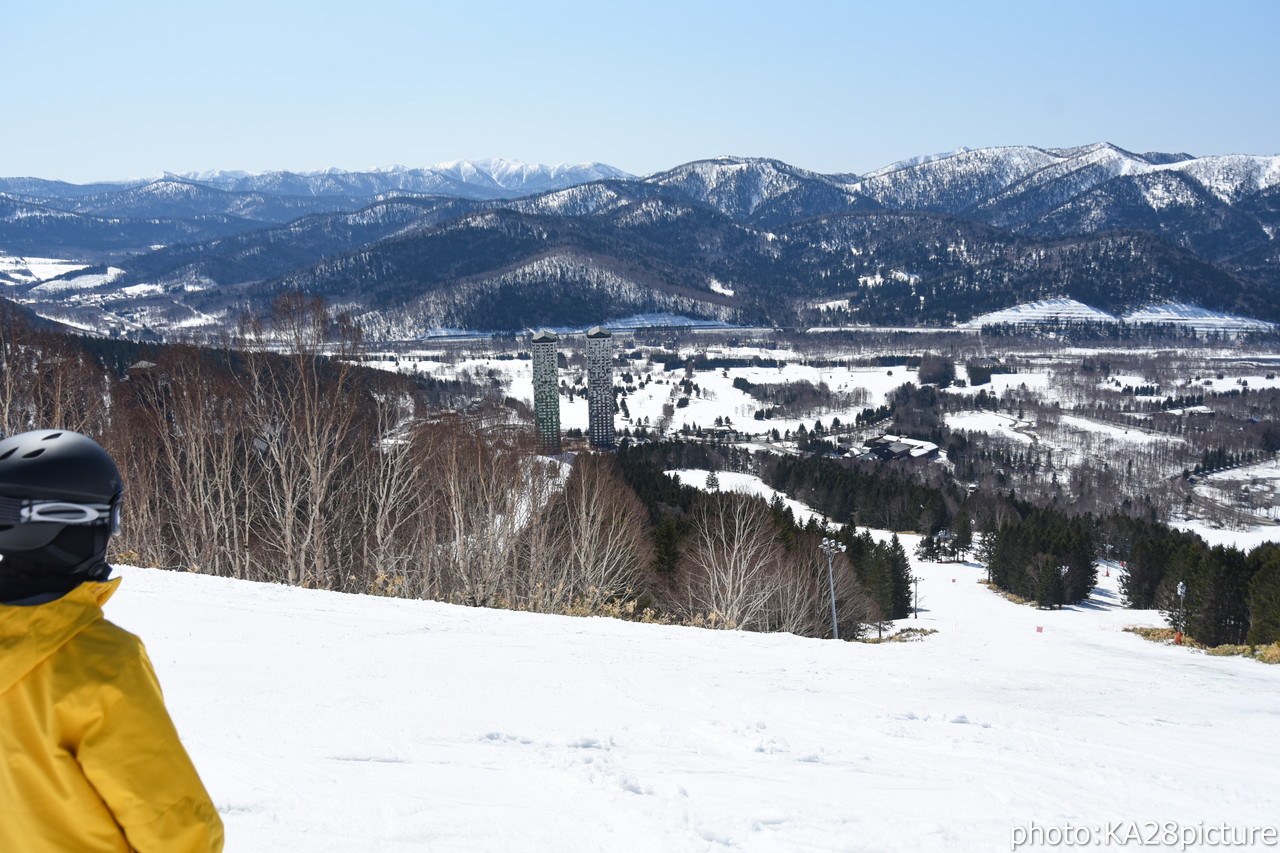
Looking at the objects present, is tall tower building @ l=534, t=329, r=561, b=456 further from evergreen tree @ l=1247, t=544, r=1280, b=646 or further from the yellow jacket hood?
the yellow jacket hood

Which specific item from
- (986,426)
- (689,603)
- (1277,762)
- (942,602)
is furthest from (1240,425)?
(1277,762)

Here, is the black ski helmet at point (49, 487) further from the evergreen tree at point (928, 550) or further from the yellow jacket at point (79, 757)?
the evergreen tree at point (928, 550)

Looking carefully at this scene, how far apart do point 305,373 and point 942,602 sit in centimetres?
3774

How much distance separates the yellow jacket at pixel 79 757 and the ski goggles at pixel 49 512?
19cm

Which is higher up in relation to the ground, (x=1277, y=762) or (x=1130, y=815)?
(x=1130, y=815)

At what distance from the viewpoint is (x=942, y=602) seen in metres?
43.4

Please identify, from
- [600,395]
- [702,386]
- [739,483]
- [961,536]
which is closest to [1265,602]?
[961,536]

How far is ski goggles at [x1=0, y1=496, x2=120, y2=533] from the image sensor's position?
1623 mm

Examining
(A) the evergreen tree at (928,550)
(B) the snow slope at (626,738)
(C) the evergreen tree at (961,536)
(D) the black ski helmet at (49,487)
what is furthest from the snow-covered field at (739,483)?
(D) the black ski helmet at (49,487)

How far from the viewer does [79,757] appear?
5.07 ft

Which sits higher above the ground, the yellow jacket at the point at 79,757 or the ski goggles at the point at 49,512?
the ski goggles at the point at 49,512

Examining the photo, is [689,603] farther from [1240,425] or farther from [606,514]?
[1240,425]

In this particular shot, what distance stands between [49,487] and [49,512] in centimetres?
6

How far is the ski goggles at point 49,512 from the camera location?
5.32 feet
